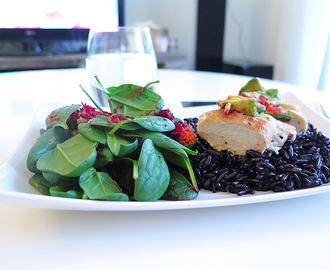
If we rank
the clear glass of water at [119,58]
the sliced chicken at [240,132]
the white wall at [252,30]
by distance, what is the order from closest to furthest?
the sliced chicken at [240,132] → the clear glass of water at [119,58] → the white wall at [252,30]

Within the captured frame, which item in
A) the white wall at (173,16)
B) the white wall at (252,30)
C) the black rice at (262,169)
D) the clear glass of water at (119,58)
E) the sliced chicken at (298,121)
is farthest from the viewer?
the white wall at (173,16)

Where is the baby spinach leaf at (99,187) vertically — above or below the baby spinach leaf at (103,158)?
below

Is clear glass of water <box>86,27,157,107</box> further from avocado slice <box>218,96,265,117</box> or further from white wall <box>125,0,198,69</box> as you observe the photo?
white wall <box>125,0,198,69</box>

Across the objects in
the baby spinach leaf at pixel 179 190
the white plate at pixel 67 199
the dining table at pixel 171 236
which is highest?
the white plate at pixel 67 199

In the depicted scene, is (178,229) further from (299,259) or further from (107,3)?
(107,3)

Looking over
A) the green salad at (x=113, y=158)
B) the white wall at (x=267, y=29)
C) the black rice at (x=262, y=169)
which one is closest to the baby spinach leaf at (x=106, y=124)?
the green salad at (x=113, y=158)

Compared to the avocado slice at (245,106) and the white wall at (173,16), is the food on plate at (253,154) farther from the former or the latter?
the white wall at (173,16)

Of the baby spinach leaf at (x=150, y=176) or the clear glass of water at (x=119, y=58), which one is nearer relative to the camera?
the baby spinach leaf at (x=150, y=176)

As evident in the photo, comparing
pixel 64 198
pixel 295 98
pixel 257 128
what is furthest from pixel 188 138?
pixel 295 98
